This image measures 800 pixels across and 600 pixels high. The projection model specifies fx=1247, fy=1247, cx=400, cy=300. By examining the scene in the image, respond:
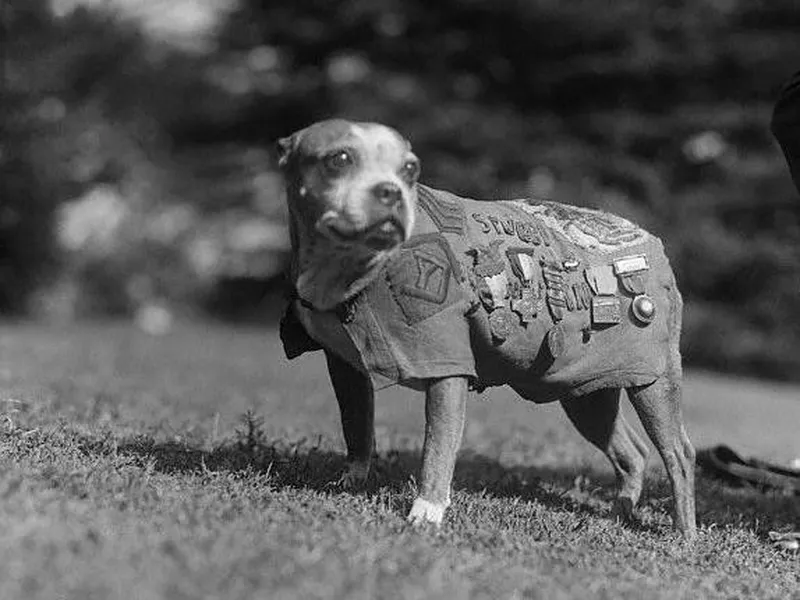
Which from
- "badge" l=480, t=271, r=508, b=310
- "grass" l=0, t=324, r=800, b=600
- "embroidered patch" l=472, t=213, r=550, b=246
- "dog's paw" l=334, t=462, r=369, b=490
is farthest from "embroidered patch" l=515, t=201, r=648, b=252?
"dog's paw" l=334, t=462, r=369, b=490

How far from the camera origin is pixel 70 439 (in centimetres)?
568

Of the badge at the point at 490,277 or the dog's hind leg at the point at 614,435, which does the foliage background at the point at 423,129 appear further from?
the badge at the point at 490,277

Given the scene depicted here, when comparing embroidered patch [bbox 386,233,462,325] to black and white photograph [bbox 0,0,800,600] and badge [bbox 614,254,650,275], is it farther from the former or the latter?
badge [bbox 614,254,650,275]

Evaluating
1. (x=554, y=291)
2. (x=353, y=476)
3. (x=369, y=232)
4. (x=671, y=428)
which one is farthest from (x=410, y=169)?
(x=671, y=428)

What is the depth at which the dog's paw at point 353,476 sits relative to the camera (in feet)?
18.0

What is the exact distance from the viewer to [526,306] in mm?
5062

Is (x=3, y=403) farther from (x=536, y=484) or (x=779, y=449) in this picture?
(x=779, y=449)

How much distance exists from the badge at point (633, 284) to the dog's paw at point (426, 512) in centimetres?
132

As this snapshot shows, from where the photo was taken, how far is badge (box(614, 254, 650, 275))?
17.9 feet

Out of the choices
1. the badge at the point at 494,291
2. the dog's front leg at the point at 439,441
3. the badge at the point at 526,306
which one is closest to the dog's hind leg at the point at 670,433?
the badge at the point at 526,306

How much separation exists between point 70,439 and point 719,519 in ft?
10.4

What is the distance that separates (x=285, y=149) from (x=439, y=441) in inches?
50.7

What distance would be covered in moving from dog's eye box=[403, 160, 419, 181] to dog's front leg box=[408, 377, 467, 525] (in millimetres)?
798

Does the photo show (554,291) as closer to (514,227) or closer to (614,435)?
(514,227)
